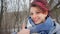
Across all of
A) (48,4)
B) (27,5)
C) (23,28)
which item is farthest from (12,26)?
(48,4)

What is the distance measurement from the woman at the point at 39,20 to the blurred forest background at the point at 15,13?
0.05m

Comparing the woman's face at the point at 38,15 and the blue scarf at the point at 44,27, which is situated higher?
the woman's face at the point at 38,15

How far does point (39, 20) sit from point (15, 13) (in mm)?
295

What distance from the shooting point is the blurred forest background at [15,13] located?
95.0 inches

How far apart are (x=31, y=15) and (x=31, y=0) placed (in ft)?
0.58

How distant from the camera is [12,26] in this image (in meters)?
2.44

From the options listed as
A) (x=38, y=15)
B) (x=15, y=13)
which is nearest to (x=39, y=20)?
(x=38, y=15)

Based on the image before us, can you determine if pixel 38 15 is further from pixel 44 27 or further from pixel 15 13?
pixel 15 13

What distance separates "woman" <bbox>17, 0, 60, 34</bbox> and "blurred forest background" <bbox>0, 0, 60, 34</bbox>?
0.17 feet

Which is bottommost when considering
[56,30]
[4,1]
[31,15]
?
[56,30]

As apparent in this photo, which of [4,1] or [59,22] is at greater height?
[4,1]

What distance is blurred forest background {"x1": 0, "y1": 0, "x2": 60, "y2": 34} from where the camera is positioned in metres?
2.41

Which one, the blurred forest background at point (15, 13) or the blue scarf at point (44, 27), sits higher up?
the blurred forest background at point (15, 13)

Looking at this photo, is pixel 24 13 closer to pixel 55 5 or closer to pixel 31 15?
pixel 31 15
